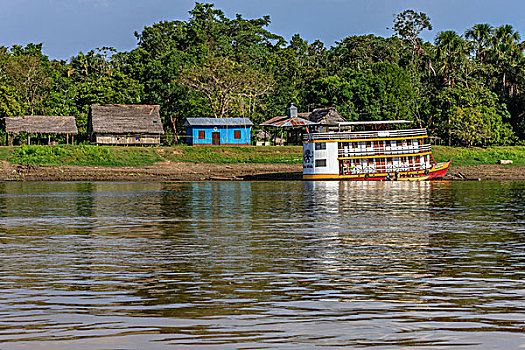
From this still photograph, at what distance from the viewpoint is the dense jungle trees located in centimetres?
8531

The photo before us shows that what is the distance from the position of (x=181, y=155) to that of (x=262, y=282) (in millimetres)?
63061

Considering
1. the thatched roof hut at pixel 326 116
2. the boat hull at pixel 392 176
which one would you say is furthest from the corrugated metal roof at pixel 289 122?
the boat hull at pixel 392 176

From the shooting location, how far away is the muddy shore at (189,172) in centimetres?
6694

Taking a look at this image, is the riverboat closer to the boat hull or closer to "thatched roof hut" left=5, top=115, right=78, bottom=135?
the boat hull

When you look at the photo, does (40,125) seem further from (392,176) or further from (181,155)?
(392,176)

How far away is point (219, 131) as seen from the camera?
84938mm

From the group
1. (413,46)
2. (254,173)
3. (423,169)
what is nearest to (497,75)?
(413,46)

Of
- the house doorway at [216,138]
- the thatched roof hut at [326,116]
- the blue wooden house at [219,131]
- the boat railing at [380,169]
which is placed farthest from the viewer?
the house doorway at [216,138]

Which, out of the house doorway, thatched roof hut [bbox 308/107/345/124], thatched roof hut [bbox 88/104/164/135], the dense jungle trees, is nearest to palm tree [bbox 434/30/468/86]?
the dense jungle trees

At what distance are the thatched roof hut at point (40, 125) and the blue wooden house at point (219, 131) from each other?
14.4 metres

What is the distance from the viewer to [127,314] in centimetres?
1043

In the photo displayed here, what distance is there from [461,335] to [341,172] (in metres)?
57.6

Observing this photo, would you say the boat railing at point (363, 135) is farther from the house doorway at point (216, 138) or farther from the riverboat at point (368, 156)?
the house doorway at point (216, 138)

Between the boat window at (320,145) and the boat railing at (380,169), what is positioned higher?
the boat window at (320,145)
